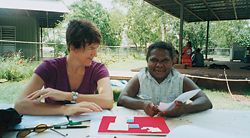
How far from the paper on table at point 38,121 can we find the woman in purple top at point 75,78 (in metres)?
0.11

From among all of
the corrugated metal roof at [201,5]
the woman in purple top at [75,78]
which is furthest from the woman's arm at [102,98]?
the corrugated metal roof at [201,5]

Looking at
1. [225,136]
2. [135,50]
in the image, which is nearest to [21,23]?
[135,50]

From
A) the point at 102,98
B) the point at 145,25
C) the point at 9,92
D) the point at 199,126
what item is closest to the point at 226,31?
the point at 145,25

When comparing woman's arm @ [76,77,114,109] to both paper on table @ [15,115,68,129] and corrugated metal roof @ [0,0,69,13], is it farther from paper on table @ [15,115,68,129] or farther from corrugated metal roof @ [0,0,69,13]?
corrugated metal roof @ [0,0,69,13]

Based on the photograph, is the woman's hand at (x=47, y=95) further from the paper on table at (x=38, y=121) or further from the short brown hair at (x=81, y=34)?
the short brown hair at (x=81, y=34)

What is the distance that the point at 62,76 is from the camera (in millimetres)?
2172

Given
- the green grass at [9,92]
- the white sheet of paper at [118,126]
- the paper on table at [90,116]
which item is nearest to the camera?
the white sheet of paper at [118,126]

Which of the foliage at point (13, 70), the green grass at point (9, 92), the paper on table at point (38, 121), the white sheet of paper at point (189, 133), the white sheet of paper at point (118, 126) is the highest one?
the white sheet of paper at point (189, 133)

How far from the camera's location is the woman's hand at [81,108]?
1.74 meters

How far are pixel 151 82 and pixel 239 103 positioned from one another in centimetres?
426

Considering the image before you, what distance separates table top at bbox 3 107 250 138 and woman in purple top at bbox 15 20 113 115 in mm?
222

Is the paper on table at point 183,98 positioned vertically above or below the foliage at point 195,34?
below

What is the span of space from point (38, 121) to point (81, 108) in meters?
0.27

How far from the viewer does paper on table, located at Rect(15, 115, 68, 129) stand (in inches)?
60.5
